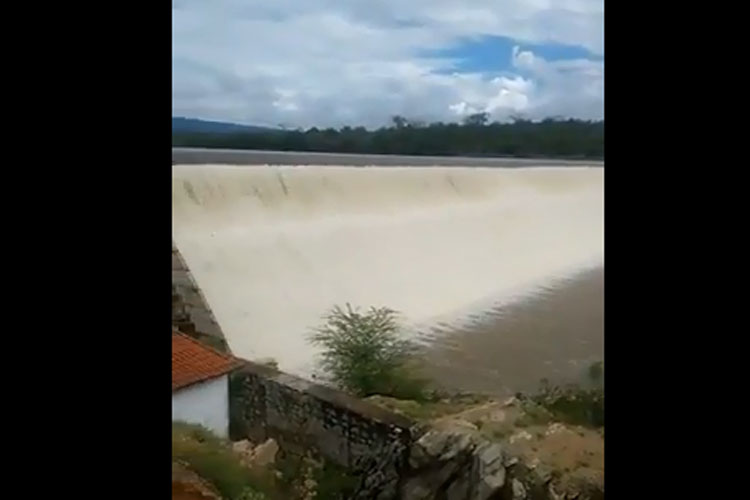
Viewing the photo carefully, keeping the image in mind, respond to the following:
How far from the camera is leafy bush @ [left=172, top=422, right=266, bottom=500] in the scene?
1167 mm

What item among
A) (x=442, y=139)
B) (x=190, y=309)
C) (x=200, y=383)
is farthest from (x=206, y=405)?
(x=442, y=139)

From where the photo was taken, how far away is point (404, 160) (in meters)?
Result: 1.23

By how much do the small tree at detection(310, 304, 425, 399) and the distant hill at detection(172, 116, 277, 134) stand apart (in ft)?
0.92

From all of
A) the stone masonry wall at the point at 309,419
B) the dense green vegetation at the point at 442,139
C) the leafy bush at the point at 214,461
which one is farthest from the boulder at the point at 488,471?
the dense green vegetation at the point at 442,139

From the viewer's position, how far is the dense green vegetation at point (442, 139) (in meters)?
1.20

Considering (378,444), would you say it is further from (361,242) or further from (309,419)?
(361,242)

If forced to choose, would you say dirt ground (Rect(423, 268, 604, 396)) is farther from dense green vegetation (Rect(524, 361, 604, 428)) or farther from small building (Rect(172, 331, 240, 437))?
small building (Rect(172, 331, 240, 437))

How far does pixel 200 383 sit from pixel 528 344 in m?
0.46

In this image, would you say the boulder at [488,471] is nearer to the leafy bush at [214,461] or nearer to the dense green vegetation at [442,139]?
the leafy bush at [214,461]

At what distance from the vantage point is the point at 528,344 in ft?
3.94

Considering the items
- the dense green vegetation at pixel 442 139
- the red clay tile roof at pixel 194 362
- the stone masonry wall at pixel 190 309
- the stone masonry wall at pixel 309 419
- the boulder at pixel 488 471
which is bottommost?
the boulder at pixel 488 471

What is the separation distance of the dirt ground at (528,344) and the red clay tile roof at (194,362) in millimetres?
284

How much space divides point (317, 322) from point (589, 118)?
0.47m
